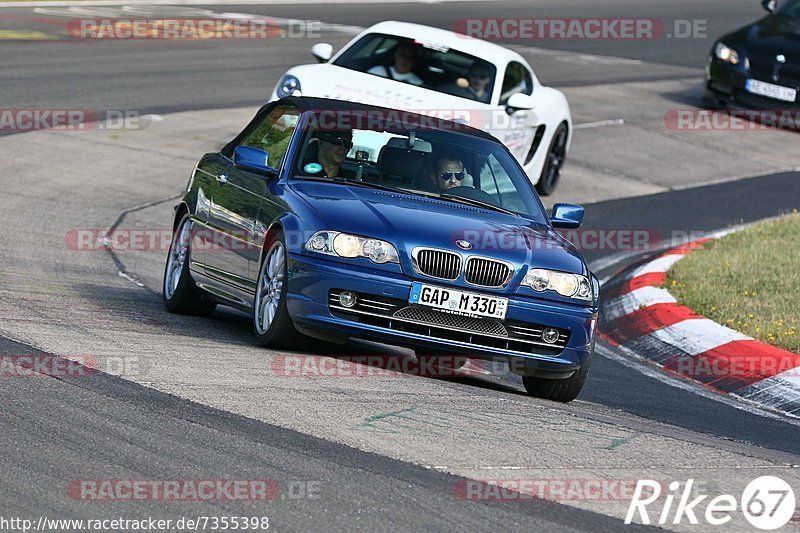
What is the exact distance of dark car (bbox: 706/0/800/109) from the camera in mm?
20609

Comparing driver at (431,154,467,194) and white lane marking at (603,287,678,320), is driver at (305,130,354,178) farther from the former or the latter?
white lane marking at (603,287,678,320)

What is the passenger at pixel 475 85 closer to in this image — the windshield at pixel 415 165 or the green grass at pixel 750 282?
the green grass at pixel 750 282

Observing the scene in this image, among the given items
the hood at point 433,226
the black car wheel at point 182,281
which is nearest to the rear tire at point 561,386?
the hood at point 433,226

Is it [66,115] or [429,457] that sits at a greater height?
[429,457]

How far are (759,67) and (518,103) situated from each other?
22.4 feet

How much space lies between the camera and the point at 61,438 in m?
5.79

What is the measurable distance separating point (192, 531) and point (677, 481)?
2.12m

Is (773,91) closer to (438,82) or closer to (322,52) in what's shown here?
(438,82)

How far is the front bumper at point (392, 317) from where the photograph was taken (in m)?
7.77

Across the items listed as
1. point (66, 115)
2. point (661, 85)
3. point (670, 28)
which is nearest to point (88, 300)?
point (66, 115)

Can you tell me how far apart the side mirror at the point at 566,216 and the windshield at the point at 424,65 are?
588 centimetres

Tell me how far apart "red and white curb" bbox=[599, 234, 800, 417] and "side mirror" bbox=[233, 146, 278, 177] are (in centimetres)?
302

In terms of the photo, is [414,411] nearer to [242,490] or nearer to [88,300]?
[242,490]

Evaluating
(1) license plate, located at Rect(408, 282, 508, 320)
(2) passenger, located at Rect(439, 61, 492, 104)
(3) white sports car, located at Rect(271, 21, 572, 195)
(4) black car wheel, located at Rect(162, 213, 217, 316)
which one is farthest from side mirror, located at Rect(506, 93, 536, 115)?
(1) license plate, located at Rect(408, 282, 508, 320)
